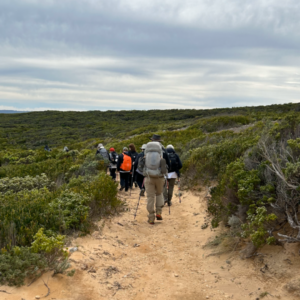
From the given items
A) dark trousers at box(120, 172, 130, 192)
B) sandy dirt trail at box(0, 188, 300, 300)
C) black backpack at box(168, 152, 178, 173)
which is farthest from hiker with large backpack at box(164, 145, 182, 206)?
dark trousers at box(120, 172, 130, 192)

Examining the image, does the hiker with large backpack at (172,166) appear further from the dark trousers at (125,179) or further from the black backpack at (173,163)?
the dark trousers at (125,179)

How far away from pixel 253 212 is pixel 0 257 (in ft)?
12.3

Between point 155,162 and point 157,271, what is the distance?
107 inches

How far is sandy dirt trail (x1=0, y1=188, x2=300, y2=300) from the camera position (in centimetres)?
400

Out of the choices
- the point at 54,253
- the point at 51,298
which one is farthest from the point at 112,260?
the point at 51,298

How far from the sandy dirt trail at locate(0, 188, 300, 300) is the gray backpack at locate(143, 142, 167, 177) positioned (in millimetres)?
1279

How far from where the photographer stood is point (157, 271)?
15.8ft

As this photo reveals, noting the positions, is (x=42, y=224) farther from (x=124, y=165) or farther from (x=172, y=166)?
(x=124, y=165)

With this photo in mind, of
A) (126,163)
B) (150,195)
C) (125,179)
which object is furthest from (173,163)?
(125,179)

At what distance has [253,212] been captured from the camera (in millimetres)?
5184

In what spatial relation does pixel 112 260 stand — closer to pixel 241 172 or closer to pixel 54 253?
pixel 54 253

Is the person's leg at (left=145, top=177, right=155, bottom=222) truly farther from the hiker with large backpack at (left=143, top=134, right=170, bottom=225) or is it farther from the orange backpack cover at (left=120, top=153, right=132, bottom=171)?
the orange backpack cover at (left=120, top=153, right=132, bottom=171)

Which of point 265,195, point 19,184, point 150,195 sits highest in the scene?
point 265,195

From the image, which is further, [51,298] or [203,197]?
[203,197]
